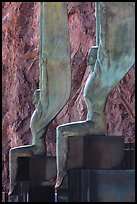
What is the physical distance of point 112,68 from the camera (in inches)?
411

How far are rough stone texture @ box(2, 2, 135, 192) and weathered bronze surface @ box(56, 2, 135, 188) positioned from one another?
6072mm

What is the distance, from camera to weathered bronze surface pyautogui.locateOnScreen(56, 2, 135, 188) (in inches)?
408

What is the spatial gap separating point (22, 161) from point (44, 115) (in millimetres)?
823

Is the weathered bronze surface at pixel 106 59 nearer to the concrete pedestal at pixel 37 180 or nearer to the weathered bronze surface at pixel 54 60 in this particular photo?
the weathered bronze surface at pixel 54 60

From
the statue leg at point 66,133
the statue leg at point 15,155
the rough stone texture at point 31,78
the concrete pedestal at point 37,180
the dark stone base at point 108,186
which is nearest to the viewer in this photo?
the dark stone base at point 108,186

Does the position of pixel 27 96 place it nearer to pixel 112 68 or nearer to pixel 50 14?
pixel 50 14

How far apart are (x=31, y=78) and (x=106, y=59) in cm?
1149

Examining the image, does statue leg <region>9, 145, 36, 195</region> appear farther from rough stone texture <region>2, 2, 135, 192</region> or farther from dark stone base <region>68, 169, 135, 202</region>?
rough stone texture <region>2, 2, 135, 192</region>

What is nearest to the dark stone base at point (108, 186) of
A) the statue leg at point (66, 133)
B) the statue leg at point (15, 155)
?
the statue leg at point (66, 133)

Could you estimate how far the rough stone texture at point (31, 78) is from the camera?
17.1 meters

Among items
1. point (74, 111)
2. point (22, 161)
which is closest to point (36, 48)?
point (74, 111)

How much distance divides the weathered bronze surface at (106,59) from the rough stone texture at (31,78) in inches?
239

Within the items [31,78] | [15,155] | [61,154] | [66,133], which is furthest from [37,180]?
[31,78]

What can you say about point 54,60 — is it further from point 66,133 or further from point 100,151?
point 100,151
